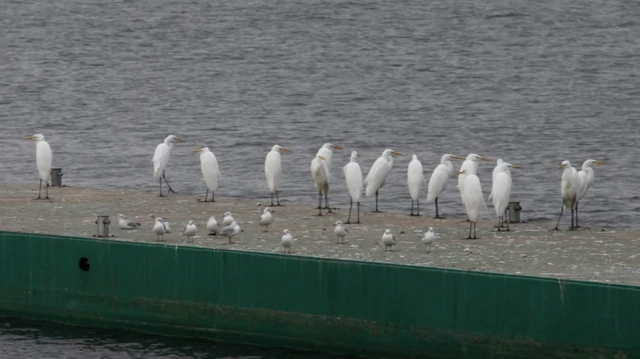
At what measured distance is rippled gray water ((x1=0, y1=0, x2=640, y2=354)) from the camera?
40.1m

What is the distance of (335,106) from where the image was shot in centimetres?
5553

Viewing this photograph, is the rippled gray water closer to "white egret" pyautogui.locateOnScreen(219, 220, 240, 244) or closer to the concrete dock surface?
the concrete dock surface

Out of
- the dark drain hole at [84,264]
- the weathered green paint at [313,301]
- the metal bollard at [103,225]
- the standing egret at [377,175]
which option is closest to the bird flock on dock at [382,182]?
the standing egret at [377,175]

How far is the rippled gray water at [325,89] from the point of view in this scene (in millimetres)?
40125

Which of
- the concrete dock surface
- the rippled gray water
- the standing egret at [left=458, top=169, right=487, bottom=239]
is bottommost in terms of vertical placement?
the concrete dock surface

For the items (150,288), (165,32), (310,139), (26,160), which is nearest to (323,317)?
(150,288)

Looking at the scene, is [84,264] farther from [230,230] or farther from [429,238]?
[429,238]

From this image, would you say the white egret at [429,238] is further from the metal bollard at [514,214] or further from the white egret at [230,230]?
the metal bollard at [514,214]

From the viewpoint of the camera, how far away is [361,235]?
2203 cm

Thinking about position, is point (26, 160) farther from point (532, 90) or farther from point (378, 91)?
point (532, 90)

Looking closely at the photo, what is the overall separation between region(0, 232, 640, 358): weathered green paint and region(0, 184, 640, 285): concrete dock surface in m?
0.70

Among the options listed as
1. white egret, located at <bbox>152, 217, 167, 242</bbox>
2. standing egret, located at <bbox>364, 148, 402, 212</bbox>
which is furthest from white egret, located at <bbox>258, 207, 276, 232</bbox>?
standing egret, located at <bbox>364, 148, 402, 212</bbox>

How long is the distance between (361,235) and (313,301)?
291 centimetres

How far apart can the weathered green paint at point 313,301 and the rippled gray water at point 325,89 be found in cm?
1036
